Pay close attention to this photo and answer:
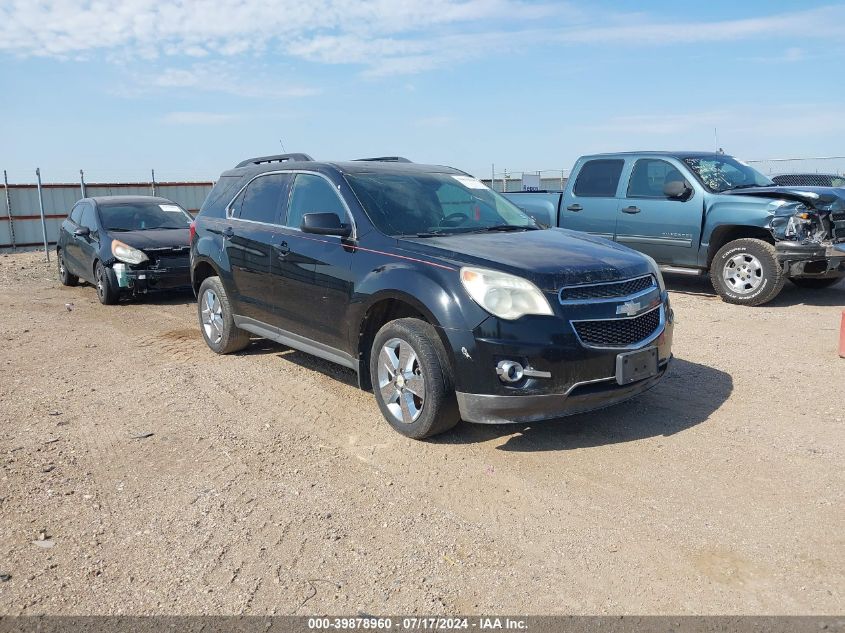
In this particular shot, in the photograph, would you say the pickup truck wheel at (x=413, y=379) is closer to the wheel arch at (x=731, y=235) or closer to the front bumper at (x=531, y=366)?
the front bumper at (x=531, y=366)

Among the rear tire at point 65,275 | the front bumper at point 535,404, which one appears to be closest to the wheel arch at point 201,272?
the front bumper at point 535,404

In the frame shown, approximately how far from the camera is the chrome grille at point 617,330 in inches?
163

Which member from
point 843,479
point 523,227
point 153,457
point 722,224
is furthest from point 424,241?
point 722,224

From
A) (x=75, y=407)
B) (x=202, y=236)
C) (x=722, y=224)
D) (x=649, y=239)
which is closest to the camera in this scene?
(x=75, y=407)

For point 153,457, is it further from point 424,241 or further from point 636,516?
point 636,516

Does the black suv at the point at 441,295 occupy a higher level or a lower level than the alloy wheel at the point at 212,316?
higher

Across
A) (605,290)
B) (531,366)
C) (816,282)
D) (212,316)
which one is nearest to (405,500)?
(531,366)

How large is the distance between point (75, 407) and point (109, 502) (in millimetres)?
1892

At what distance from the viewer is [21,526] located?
355 centimetres

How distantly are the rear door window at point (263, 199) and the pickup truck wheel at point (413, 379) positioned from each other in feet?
6.03

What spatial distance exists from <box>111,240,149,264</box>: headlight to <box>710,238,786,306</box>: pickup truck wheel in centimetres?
760

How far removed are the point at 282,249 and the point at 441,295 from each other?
73.1 inches

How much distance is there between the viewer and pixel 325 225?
4.95 metres

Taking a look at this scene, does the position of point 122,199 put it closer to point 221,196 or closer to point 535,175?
point 221,196
